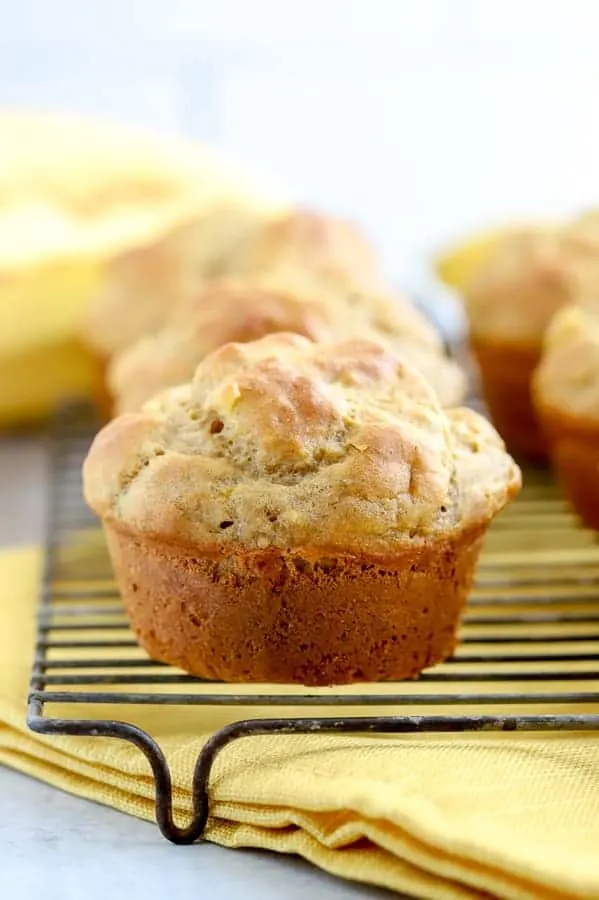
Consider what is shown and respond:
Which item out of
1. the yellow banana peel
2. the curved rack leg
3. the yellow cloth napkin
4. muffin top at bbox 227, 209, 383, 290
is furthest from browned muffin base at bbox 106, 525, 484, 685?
the yellow banana peel

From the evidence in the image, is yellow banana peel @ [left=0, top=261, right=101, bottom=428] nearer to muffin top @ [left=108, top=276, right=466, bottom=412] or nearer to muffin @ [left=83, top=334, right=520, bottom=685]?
muffin top @ [left=108, top=276, right=466, bottom=412]

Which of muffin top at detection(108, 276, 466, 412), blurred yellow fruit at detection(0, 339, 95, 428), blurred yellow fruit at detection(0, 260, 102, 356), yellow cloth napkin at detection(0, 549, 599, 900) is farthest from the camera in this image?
blurred yellow fruit at detection(0, 339, 95, 428)

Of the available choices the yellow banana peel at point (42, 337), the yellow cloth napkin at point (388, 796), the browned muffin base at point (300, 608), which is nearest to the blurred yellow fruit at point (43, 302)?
the yellow banana peel at point (42, 337)

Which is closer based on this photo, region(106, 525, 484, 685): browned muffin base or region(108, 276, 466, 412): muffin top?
region(106, 525, 484, 685): browned muffin base

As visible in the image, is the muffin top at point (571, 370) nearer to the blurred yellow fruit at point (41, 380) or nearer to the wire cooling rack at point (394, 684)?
the wire cooling rack at point (394, 684)

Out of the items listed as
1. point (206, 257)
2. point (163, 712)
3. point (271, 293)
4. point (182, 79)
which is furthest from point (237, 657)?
point (182, 79)

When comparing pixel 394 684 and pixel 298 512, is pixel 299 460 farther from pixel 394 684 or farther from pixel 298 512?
pixel 394 684
